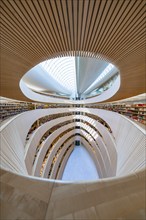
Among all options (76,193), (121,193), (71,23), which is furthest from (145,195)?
(71,23)

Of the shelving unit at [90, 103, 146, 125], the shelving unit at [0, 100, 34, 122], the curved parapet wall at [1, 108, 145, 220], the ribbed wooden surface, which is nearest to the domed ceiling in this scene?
the shelving unit at [0, 100, 34, 122]

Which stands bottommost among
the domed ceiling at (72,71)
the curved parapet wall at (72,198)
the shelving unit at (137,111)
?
the curved parapet wall at (72,198)

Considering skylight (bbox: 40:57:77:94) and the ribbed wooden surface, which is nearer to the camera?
the ribbed wooden surface

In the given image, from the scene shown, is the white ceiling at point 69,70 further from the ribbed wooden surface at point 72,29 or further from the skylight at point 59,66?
the ribbed wooden surface at point 72,29

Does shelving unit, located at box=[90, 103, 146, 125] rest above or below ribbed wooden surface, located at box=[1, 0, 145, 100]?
below

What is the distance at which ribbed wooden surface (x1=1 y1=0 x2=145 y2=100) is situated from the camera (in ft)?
5.66

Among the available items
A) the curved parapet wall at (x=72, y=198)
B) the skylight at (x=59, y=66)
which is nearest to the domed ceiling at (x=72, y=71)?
the skylight at (x=59, y=66)

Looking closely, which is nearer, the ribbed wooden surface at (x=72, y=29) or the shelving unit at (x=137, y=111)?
the ribbed wooden surface at (x=72, y=29)

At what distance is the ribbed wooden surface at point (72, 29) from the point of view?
1.72 metres

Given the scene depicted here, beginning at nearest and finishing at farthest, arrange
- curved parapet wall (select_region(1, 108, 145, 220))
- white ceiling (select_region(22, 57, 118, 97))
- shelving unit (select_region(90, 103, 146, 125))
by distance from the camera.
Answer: curved parapet wall (select_region(1, 108, 145, 220)) < shelving unit (select_region(90, 103, 146, 125)) < white ceiling (select_region(22, 57, 118, 97))

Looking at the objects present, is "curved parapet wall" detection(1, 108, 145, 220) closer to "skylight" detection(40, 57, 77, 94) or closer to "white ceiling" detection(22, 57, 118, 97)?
"white ceiling" detection(22, 57, 118, 97)

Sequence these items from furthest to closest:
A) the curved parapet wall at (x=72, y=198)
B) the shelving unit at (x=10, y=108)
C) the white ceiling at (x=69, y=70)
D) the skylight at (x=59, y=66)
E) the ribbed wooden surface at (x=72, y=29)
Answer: the skylight at (x=59, y=66), the white ceiling at (x=69, y=70), the shelving unit at (x=10, y=108), the ribbed wooden surface at (x=72, y=29), the curved parapet wall at (x=72, y=198)

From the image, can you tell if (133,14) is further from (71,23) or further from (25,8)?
(25,8)

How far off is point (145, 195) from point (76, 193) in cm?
68
